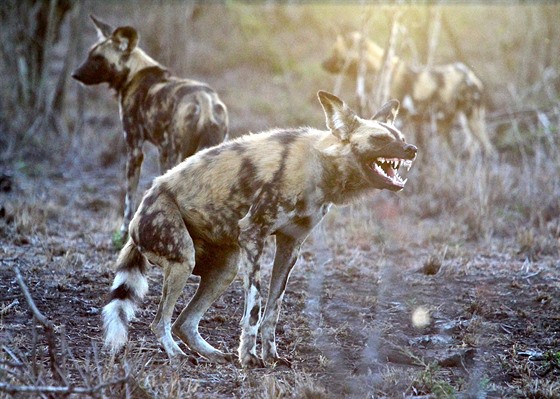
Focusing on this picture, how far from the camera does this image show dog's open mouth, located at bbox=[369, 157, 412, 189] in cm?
394

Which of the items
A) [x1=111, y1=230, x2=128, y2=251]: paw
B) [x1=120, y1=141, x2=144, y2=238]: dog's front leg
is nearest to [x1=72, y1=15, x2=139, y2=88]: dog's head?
[x1=120, y1=141, x2=144, y2=238]: dog's front leg

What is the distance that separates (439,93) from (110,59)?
4.61 meters

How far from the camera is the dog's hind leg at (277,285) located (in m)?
4.02

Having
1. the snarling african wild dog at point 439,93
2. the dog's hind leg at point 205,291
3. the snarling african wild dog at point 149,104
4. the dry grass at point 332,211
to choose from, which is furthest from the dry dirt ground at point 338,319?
the snarling african wild dog at point 439,93

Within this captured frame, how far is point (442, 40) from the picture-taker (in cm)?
1645

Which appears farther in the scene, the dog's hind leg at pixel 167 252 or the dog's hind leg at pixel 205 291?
the dog's hind leg at pixel 205 291

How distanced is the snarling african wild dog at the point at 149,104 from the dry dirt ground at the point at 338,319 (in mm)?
720

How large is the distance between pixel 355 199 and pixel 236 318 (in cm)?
105

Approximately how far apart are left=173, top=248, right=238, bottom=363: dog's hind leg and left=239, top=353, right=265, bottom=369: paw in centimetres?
19

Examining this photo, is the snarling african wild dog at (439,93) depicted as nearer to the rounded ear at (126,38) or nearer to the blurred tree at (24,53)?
the blurred tree at (24,53)

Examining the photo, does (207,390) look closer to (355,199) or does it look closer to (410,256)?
(355,199)

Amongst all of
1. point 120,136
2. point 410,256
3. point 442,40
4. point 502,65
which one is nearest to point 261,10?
point 442,40

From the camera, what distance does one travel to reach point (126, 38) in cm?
688

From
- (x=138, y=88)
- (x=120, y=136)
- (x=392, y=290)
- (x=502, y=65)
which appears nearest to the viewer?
(x=392, y=290)
